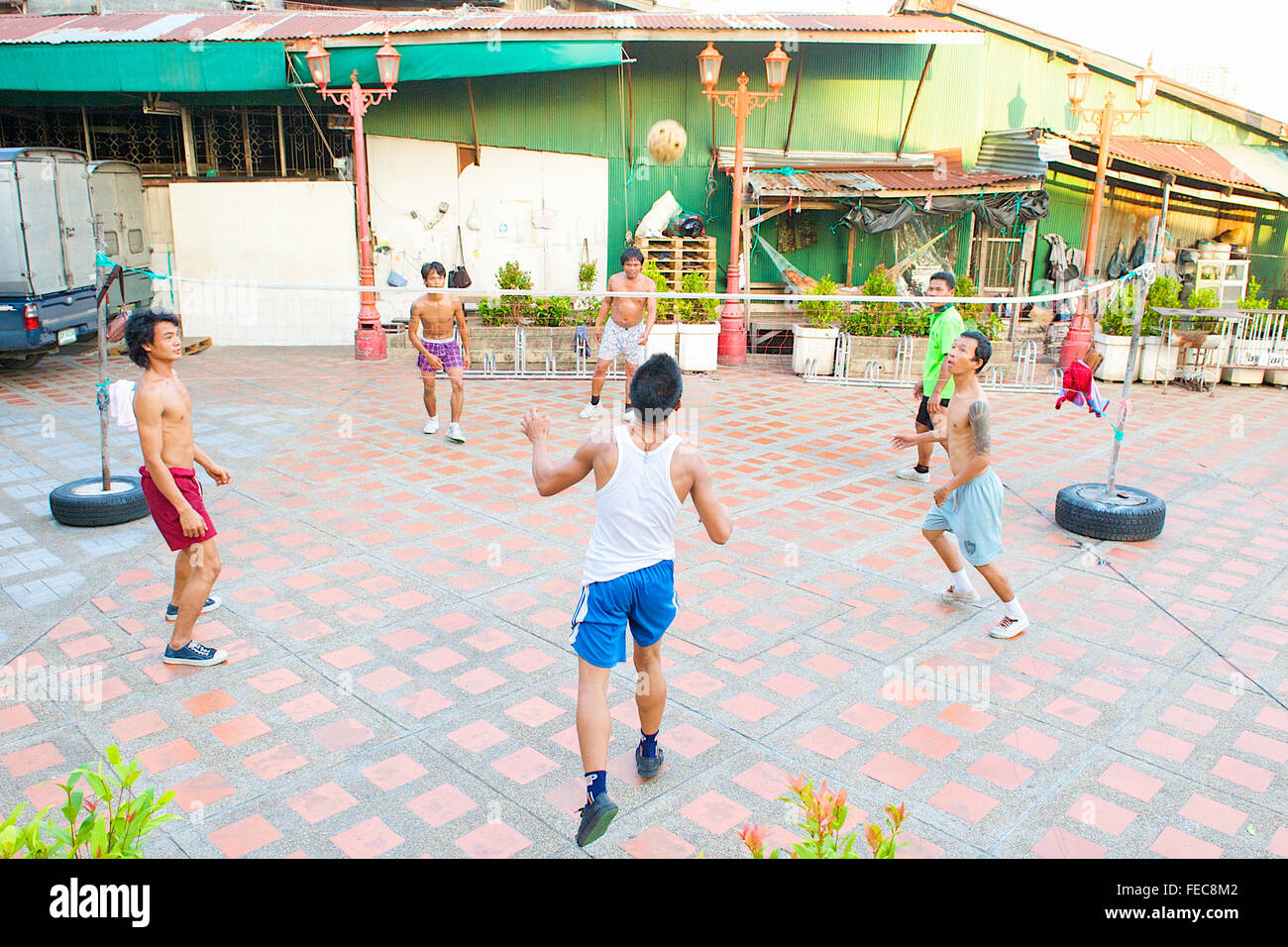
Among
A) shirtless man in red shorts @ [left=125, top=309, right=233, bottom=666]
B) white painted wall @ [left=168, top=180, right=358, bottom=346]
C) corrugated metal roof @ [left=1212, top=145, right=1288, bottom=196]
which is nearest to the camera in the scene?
shirtless man in red shorts @ [left=125, top=309, right=233, bottom=666]

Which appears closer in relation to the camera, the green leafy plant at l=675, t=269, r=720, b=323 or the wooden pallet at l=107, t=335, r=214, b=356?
the green leafy plant at l=675, t=269, r=720, b=323

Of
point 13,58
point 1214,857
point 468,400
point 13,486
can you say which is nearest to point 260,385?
point 468,400

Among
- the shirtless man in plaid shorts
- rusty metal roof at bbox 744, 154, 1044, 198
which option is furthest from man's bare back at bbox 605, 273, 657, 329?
rusty metal roof at bbox 744, 154, 1044, 198

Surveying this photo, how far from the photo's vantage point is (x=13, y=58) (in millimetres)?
14297

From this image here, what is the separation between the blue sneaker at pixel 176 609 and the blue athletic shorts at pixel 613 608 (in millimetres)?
2686

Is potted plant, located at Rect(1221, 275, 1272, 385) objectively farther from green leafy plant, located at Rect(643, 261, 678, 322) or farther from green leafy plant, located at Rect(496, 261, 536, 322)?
green leafy plant, located at Rect(496, 261, 536, 322)

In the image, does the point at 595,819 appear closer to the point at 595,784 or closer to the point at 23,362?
the point at 595,784

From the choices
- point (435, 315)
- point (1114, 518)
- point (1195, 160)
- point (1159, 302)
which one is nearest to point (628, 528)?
point (1114, 518)

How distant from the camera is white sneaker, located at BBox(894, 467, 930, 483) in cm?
880

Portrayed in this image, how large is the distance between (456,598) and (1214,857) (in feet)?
13.9

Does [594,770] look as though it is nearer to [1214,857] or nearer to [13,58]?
[1214,857]

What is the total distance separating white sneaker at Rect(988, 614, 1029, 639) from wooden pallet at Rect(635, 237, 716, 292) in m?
11.8

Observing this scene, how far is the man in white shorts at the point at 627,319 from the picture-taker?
1005 cm

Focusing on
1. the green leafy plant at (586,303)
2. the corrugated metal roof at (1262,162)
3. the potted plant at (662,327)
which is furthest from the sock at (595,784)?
the corrugated metal roof at (1262,162)
